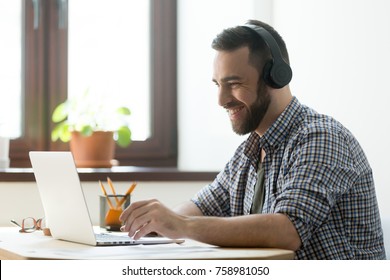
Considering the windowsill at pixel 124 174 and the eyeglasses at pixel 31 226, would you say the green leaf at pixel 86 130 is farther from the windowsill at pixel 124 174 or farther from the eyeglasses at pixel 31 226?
the eyeglasses at pixel 31 226

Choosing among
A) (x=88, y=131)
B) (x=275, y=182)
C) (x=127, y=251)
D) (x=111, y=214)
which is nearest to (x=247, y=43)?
(x=275, y=182)

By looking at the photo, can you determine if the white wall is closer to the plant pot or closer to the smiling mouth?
the smiling mouth

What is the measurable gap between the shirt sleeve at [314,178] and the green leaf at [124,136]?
4.85ft

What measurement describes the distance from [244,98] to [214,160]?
121cm

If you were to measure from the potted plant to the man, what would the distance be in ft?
3.54

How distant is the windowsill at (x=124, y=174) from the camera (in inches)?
117

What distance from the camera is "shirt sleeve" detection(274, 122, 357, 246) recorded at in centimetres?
172

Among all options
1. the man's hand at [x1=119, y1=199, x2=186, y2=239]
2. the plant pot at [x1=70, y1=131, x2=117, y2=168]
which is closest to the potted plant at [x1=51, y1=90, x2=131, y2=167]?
the plant pot at [x1=70, y1=131, x2=117, y2=168]

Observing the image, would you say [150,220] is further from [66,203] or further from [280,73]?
[280,73]

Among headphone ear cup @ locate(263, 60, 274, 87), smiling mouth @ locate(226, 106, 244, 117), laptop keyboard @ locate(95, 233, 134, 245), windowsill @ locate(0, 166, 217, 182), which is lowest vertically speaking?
windowsill @ locate(0, 166, 217, 182)

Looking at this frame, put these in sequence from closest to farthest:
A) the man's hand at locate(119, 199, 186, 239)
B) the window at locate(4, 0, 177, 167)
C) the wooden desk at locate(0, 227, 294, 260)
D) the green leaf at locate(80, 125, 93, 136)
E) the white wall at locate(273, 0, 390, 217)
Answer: the wooden desk at locate(0, 227, 294, 260), the man's hand at locate(119, 199, 186, 239), the white wall at locate(273, 0, 390, 217), the green leaf at locate(80, 125, 93, 136), the window at locate(4, 0, 177, 167)

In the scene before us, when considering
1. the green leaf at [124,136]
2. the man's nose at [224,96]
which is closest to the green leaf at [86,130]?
the green leaf at [124,136]

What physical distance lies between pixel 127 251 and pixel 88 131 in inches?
64.8

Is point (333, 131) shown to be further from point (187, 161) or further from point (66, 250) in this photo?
point (187, 161)
